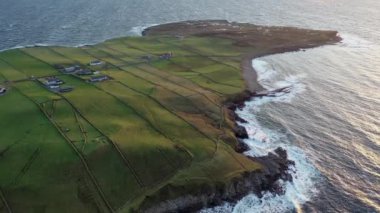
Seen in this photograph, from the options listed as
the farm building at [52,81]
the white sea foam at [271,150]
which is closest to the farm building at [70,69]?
the farm building at [52,81]

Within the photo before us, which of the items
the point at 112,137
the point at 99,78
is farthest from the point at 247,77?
the point at 112,137

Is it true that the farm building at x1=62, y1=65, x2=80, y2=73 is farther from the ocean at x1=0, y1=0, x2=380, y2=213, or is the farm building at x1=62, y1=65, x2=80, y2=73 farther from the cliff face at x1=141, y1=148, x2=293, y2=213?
the cliff face at x1=141, y1=148, x2=293, y2=213

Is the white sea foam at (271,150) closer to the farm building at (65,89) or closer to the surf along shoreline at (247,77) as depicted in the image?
the surf along shoreline at (247,77)

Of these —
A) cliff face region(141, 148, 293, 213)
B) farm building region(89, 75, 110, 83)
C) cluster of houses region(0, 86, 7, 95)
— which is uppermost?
farm building region(89, 75, 110, 83)

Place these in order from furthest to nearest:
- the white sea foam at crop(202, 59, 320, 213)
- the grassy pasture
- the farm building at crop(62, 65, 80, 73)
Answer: the farm building at crop(62, 65, 80, 73) → the white sea foam at crop(202, 59, 320, 213) → the grassy pasture

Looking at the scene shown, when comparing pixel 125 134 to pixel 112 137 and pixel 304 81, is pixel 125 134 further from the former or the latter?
pixel 304 81

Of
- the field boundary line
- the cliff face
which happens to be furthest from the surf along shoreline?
the field boundary line

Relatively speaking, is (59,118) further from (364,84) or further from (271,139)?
(364,84)
